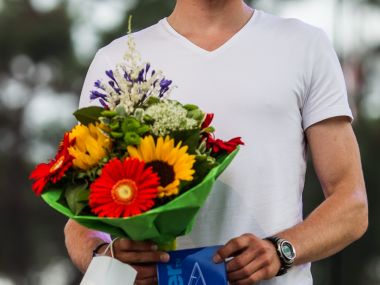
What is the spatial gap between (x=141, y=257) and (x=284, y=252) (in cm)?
30

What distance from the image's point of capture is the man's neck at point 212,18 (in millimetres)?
2432

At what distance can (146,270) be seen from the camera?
2.09 meters

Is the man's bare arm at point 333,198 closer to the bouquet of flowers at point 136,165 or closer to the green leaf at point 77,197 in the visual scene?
the bouquet of flowers at point 136,165

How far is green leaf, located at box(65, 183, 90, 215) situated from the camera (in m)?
1.94

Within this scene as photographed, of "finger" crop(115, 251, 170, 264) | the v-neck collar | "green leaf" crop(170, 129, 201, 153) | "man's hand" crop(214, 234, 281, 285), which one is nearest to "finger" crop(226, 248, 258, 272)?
"man's hand" crop(214, 234, 281, 285)

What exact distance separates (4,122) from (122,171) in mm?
5760

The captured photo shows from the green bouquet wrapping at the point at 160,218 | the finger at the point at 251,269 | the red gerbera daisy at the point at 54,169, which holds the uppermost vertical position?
the red gerbera daisy at the point at 54,169

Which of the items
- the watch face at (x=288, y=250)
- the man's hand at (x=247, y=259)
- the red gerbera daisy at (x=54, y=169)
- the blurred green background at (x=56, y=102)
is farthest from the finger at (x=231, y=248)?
the blurred green background at (x=56, y=102)

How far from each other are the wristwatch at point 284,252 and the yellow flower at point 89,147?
1.36ft

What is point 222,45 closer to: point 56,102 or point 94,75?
point 94,75

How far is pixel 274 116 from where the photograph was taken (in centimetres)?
229

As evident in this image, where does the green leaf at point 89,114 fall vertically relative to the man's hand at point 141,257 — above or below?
above

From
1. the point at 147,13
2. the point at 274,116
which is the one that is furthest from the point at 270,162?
the point at 147,13

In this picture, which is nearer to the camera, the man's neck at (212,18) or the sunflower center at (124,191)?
the sunflower center at (124,191)
